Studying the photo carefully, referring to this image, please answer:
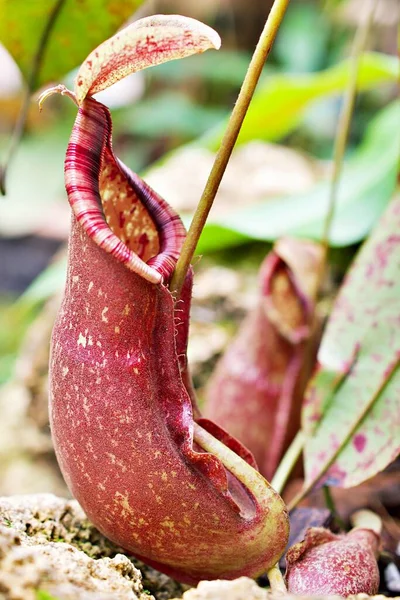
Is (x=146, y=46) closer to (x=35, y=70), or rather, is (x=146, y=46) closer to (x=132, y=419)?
(x=132, y=419)

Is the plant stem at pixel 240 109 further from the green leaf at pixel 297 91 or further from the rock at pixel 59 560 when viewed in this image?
the green leaf at pixel 297 91

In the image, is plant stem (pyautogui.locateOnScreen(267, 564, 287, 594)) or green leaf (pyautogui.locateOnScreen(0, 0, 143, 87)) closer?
plant stem (pyautogui.locateOnScreen(267, 564, 287, 594))

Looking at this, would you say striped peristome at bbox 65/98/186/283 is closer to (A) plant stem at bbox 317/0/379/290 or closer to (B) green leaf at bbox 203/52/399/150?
(A) plant stem at bbox 317/0/379/290

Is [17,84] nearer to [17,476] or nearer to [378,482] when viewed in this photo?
[17,476]

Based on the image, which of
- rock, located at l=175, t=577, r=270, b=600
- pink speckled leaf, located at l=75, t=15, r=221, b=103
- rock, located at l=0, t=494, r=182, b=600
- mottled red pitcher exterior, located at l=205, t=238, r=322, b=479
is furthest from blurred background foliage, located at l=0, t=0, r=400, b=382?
rock, located at l=175, t=577, r=270, b=600

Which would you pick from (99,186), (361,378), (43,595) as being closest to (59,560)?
(43,595)

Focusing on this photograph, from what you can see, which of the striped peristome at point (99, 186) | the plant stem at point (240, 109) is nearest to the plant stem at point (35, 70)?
the striped peristome at point (99, 186)
